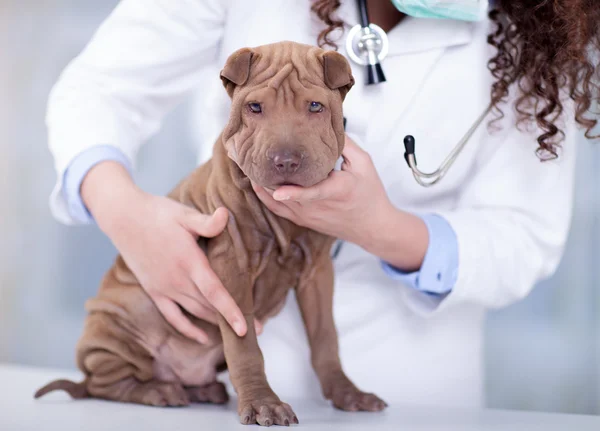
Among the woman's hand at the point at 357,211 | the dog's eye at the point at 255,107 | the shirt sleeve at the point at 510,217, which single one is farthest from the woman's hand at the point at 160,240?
the shirt sleeve at the point at 510,217

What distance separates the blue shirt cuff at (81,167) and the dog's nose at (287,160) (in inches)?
15.0

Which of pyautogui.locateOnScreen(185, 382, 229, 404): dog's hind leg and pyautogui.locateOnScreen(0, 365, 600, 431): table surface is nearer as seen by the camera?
pyautogui.locateOnScreen(0, 365, 600, 431): table surface

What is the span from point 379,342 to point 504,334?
77 centimetres

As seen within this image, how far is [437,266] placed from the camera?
92cm

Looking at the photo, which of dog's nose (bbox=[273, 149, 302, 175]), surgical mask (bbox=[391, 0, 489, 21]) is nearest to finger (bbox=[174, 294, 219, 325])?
dog's nose (bbox=[273, 149, 302, 175])

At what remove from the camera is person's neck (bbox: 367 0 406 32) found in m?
0.66

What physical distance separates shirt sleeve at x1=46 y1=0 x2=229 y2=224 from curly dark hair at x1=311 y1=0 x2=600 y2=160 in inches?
13.9

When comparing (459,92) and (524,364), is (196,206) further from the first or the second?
(524,364)

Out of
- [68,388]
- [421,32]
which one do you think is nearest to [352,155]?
[421,32]

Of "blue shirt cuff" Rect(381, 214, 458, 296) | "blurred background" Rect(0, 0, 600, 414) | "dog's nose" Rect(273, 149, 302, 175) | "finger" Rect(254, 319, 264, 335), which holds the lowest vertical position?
"blurred background" Rect(0, 0, 600, 414)

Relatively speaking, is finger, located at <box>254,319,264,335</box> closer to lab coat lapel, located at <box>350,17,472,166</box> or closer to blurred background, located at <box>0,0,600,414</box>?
lab coat lapel, located at <box>350,17,472,166</box>

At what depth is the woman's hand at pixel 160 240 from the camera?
31.1 inches

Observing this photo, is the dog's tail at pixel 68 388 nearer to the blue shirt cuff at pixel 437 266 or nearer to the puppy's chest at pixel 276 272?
the puppy's chest at pixel 276 272

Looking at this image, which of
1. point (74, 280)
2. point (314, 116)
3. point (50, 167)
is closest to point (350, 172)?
point (314, 116)
